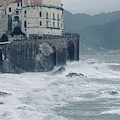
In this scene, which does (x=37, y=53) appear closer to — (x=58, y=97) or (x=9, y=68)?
(x=9, y=68)

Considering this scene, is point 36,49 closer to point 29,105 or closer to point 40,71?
point 40,71

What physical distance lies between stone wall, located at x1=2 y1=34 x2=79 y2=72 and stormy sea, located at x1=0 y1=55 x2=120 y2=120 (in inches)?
118

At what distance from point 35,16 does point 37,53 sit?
991 centimetres

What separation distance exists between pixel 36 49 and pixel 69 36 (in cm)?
1346

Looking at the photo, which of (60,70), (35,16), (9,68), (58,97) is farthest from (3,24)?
(58,97)

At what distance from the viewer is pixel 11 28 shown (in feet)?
272

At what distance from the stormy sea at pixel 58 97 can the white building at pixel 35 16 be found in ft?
43.3

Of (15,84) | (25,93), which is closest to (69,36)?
(15,84)

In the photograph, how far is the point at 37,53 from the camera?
7219 centimetres

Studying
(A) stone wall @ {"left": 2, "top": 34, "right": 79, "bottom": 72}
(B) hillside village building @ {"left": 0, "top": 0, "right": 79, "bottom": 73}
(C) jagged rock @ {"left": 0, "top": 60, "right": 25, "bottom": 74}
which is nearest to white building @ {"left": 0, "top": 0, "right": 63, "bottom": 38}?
(B) hillside village building @ {"left": 0, "top": 0, "right": 79, "bottom": 73}

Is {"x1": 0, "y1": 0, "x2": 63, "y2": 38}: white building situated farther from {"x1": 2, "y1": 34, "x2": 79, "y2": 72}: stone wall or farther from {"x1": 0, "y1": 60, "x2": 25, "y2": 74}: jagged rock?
{"x1": 0, "y1": 60, "x2": 25, "y2": 74}: jagged rock

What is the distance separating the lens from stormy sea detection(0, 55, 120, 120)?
1533 inches

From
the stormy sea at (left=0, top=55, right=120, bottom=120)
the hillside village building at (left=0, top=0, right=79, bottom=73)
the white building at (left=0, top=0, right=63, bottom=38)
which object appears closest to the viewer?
the stormy sea at (left=0, top=55, right=120, bottom=120)

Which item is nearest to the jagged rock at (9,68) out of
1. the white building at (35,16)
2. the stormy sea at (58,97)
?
the stormy sea at (58,97)
